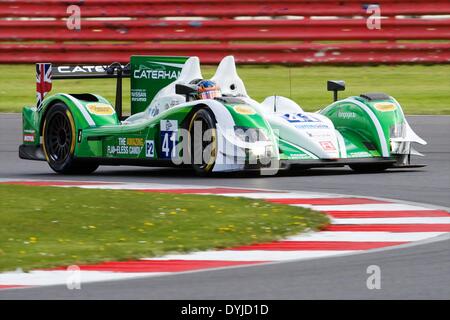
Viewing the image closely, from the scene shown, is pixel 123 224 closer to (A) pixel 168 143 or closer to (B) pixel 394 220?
(B) pixel 394 220

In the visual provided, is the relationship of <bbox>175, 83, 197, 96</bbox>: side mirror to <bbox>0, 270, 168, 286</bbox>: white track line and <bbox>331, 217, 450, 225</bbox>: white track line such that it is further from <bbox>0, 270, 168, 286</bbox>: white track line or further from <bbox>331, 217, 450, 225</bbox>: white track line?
<bbox>0, 270, 168, 286</bbox>: white track line

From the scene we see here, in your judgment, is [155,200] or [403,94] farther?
[403,94]

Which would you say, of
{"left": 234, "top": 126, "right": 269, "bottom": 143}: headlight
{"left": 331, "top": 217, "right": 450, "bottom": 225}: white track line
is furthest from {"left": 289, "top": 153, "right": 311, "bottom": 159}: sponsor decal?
{"left": 331, "top": 217, "right": 450, "bottom": 225}: white track line

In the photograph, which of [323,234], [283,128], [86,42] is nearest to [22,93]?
[86,42]

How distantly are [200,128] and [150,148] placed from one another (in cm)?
66

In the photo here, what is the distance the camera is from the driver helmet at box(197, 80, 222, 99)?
1350cm

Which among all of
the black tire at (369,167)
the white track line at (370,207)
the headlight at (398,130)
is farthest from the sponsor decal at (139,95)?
the white track line at (370,207)

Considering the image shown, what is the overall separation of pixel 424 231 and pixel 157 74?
556cm

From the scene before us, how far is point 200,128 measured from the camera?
1290 centimetres

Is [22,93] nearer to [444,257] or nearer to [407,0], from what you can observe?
[407,0]

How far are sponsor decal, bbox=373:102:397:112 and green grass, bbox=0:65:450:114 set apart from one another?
6946 mm

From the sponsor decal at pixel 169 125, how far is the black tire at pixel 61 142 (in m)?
1.17

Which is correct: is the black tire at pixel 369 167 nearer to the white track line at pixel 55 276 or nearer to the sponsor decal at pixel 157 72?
the sponsor decal at pixel 157 72
